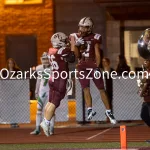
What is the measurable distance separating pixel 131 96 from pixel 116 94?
389 mm

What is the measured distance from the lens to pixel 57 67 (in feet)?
52.2

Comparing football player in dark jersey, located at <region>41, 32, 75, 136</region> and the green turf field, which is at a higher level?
football player in dark jersey, located at <region>41, 32, 75, 136</region>

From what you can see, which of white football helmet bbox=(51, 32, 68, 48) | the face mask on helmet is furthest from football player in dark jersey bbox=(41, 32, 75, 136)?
the face mask on helmet

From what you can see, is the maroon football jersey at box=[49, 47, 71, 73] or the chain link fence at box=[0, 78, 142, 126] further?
the chain link fence at box=[0, 78, 142, 126]

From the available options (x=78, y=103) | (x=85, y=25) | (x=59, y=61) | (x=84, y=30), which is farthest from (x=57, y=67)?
(x=78, y=103)

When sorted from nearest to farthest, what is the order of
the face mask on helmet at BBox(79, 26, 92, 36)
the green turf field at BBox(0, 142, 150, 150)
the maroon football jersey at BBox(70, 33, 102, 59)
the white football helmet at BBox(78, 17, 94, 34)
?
the white football helmet at BBox(78, 17, 94, 34)
the face mask on helmet at BBox(79, 26, 92, 36)
the maroon football jersey at BBox(70, 33, 102, 59)
the green turf field at BBox(0, 142, 150, 150)

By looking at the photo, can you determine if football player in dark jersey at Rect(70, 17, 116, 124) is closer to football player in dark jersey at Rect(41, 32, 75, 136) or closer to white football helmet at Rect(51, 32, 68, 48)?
football player in dark jersey at Rect(41, 32, 75, 136)

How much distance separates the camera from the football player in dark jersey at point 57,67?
1577 cm

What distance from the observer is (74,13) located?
26266mm

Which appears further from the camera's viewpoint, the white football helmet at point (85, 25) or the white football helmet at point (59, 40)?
the white football helmet at point (59, 40)

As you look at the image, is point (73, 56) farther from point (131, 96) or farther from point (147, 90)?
point (131, 96)

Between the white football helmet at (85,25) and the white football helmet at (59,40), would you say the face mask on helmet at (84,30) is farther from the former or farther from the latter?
the white football helmet at (59,40)

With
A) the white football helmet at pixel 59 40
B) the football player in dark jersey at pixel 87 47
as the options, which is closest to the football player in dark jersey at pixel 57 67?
the white football helmet at pixel 59 40

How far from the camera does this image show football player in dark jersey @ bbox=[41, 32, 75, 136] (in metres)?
15.8
